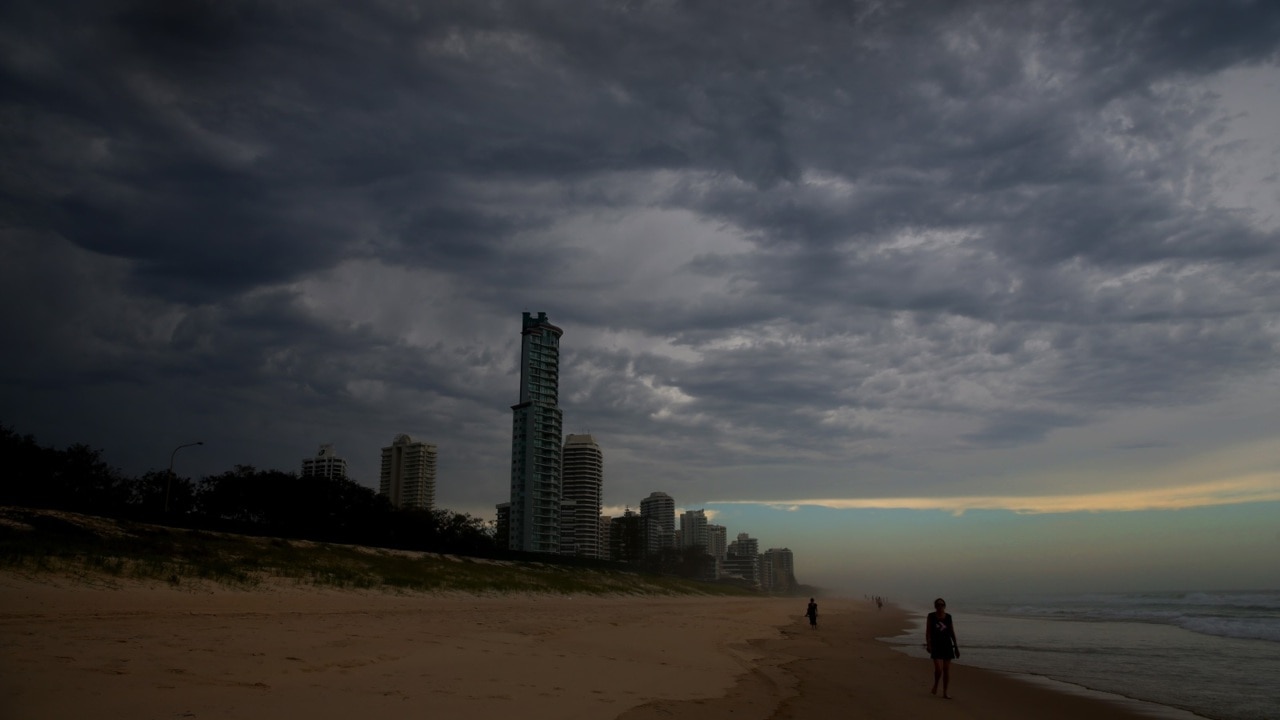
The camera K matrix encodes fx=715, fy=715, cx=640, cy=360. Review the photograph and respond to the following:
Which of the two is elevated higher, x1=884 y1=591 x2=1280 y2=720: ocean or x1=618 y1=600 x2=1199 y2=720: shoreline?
x1=618 y1=600 x2=1199 y2=720: shoreline

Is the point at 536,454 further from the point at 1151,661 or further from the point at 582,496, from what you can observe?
the point at 1151,661

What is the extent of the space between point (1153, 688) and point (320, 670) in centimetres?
1979

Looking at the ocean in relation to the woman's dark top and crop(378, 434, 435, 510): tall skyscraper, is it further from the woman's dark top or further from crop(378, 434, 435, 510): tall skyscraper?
crop(378, 434, 435, 510): tall skyscraper

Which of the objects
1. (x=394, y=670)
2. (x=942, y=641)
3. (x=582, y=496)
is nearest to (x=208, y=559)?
(x=394, y=670)

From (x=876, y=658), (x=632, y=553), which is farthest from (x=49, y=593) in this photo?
(x=632, y=553)

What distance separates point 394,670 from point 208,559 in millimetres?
21955

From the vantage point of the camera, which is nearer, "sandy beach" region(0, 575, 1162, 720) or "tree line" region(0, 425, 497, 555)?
"sandy beach" region(0, 575, 1162, 720)

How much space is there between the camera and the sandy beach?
9117 mm

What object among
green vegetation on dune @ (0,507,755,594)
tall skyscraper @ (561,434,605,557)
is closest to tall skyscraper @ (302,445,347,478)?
tall skyscraper @ (561,434,605,557)

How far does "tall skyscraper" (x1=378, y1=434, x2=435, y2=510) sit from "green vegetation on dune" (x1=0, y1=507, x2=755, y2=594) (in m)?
129

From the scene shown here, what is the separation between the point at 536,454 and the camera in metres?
134

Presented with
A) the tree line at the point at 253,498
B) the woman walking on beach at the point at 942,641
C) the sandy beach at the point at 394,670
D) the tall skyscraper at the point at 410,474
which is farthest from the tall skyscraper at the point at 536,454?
the woman walking on beach at the point at 942,641

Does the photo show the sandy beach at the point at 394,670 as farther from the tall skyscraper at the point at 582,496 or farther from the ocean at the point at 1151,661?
the tall skyscraper at the point at 582,496

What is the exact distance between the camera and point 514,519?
13150 centimetres
